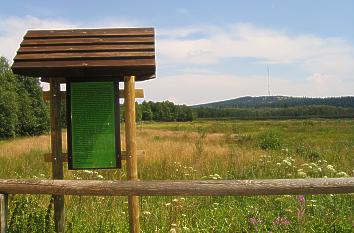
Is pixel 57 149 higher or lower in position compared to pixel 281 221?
higher

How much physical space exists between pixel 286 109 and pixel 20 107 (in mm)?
77126

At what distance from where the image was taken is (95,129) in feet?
14.2

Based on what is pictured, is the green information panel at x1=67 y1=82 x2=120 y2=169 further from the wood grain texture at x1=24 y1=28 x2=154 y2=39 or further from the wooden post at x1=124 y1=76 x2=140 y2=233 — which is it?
the wood grain texture at x1=24 y1=28 x2=154 y2=39

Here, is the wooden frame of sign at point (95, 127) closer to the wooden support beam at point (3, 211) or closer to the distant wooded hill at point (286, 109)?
the wooden support beam at point (3, 211)

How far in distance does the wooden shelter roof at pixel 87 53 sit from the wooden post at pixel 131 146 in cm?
17

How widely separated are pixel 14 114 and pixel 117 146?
43406mm

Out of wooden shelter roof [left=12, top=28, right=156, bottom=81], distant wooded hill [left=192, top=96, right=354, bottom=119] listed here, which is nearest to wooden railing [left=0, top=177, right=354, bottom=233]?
wooden shelter roof [left=12, top=28, right=156, bottom=81]

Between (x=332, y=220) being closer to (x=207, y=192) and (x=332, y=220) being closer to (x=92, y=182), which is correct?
(x=207, y=192)

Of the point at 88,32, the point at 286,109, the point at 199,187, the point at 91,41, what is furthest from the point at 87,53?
the point at 286,109

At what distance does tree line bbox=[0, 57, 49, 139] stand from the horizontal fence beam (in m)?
39.7

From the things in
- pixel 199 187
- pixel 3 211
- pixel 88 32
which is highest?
pixel 88 32

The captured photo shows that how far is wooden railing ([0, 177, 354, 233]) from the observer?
317 cm

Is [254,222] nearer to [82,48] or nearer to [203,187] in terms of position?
[203,187]

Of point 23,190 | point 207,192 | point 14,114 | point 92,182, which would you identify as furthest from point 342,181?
point 14,114
